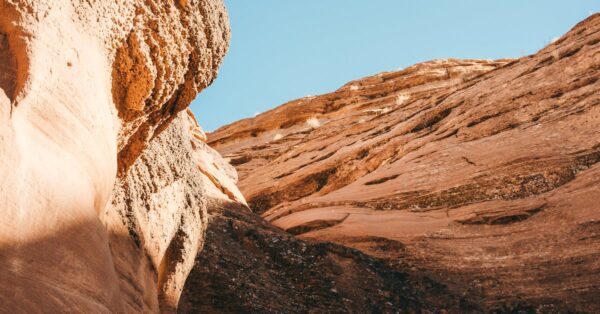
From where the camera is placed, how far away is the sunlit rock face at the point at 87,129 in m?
3.41

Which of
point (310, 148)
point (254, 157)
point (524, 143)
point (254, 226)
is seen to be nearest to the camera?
point (254, 226)

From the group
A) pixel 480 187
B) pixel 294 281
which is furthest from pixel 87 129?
pixel 480 187

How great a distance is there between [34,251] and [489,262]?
8578 mm

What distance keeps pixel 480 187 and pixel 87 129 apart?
955 centimetres

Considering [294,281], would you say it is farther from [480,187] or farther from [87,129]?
[87,129]

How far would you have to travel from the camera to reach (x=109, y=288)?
3992 mm

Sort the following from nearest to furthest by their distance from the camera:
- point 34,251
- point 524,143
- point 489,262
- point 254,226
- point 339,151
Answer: point 34,251 → point 489,262 → point 254,226 → point 524,143 → point 339,151

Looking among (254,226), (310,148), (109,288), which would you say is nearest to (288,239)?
(254,226)

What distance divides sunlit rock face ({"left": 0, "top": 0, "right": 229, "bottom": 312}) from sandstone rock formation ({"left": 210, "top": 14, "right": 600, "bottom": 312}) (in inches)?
143

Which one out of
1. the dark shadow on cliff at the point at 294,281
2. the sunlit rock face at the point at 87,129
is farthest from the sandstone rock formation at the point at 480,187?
the sunlit rock face at the point at 87,129

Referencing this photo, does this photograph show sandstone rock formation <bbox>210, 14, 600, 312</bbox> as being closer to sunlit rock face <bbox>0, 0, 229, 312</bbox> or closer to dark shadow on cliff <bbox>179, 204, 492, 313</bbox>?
dark shadow on cliff <bbox>179, 204, 492, 313</bbox>

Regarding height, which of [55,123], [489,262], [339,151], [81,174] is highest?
[339,151]

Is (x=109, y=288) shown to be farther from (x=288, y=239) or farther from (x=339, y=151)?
(x=339, y=151)

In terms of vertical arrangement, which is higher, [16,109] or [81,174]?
[16,109]
